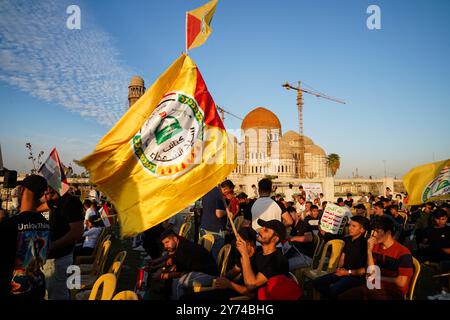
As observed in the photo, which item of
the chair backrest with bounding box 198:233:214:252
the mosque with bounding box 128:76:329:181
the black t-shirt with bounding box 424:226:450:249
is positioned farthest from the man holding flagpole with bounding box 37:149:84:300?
the mosque with bounding box 128:76:329:181

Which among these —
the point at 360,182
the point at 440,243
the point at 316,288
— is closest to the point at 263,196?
the point at 316,288

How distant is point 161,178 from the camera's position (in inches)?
147

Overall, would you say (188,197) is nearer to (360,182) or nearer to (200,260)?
(200,260)

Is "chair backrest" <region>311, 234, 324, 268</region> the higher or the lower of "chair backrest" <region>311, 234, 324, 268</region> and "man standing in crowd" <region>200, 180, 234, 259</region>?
the lower

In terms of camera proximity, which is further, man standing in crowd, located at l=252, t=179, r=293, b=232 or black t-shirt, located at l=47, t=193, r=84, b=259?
man standing in crowd, located at l=252, t=179, r=293, b=232

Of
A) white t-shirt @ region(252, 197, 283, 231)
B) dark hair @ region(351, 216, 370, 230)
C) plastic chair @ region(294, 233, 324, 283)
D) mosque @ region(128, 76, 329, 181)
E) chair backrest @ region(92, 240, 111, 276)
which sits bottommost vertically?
plastic chair @ region(294, 233, 324, 283)

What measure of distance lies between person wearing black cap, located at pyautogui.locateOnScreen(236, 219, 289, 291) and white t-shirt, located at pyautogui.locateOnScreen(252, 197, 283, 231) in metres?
1.11

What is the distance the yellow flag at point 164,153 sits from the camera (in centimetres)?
362

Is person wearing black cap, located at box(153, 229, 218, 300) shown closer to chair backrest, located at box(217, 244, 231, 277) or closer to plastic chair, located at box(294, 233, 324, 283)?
chair backrest, located at box(217, 244, 231, 277)

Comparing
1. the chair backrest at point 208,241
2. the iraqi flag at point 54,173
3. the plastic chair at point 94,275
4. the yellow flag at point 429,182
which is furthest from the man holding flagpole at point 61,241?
the yellow flag at point 429,182

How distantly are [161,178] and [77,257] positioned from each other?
3.89 meters

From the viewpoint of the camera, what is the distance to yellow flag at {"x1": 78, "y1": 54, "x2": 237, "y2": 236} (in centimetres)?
362

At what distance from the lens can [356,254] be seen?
14.9ft
